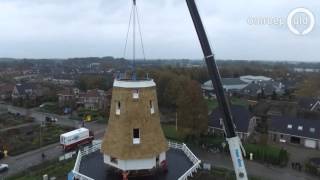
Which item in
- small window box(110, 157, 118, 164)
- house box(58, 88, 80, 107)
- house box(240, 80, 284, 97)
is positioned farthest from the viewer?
house box(240, 80, 284, 97)

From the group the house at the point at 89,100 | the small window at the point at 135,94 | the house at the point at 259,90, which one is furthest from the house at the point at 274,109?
the small window at the point at 135,94

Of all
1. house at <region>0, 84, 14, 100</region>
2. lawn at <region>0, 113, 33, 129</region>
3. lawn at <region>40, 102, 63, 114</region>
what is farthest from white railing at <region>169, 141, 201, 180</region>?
house at <region>0, 84, 14, 100</region>

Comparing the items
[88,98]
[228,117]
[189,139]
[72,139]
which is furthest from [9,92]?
[228,117]

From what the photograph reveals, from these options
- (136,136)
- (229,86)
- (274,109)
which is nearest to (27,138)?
(136,136)

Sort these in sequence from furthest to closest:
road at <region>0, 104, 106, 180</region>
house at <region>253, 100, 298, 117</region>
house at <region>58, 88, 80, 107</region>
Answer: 1. house at <region>58, 88, 80, 107</region>
2. house at <region>253, 100, 298, 117</region>
3. road at <region>0, 104, 106, 180</region>

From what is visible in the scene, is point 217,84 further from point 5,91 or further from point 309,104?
point 5,91

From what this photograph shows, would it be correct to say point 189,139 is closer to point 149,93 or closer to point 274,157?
point 274,157

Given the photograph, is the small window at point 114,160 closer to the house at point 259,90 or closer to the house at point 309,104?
the house at point 309,104

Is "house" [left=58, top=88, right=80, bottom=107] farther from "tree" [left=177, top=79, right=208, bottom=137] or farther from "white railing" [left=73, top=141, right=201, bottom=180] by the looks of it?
"white railing" [left=73, top=141, right=201, bottom=180]
